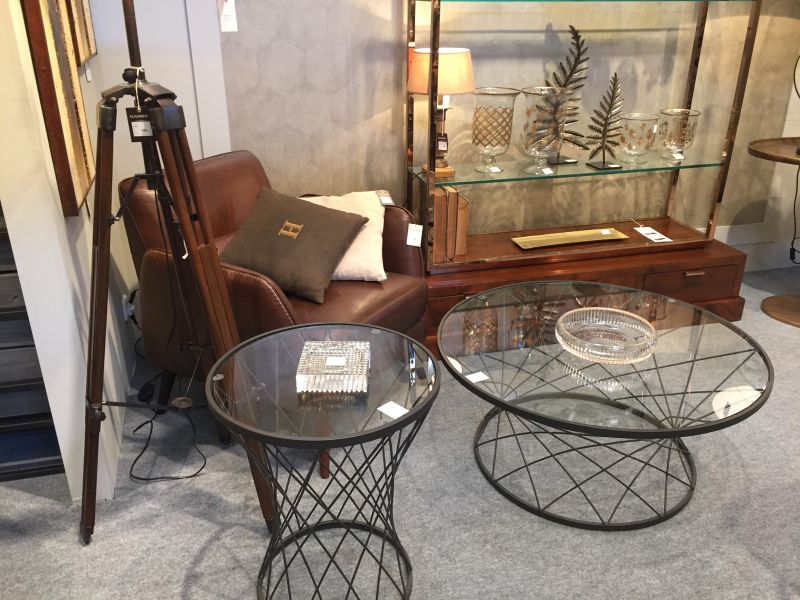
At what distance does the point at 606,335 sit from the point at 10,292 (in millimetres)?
1724

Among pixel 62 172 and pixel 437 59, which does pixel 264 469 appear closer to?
pixel 62 172

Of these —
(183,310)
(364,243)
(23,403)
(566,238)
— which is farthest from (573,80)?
(23,403)

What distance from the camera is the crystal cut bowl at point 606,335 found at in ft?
6.52

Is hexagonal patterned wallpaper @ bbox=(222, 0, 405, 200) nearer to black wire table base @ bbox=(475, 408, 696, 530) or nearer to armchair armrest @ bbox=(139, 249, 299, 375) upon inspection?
armchair armrest @ bbox=(139, 249, 299, 375)

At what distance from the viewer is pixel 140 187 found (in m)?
2.24

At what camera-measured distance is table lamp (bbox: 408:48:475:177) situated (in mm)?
2570

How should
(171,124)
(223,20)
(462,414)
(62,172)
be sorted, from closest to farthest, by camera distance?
(171,124) < (62,172) < (462,414) < (223,20)

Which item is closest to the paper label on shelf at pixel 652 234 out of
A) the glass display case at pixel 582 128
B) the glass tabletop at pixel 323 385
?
the glass display case at pixel 582 128

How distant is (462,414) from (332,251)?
759 mm

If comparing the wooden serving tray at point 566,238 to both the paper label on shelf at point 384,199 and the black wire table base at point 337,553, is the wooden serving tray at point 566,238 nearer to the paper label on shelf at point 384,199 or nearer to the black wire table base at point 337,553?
the paper label on shelf at point 384,199

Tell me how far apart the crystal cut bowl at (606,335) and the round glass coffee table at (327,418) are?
0.54 metres

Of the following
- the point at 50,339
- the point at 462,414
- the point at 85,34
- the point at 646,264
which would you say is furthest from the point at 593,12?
the point at 50,339

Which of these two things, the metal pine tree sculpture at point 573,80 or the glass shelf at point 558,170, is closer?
the glass shelf at point 558,170

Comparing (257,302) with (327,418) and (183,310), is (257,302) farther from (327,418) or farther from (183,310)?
(327,418)
